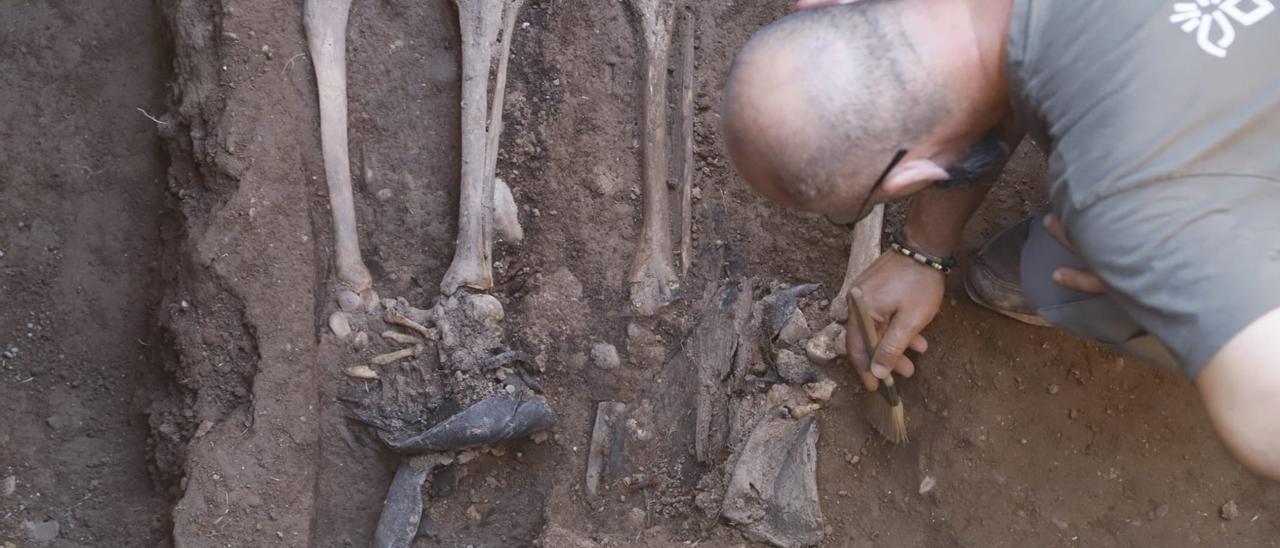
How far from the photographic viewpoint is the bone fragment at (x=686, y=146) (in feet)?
9.00

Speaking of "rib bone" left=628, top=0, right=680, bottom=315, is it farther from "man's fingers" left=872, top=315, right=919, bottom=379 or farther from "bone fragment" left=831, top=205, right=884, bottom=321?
"man's fingers" left=872, top=315, right=919, bottom=379

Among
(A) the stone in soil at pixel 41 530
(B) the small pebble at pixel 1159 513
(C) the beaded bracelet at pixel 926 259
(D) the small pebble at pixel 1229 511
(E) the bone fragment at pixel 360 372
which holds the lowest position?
(D) the small pebble at pixel 1229 511

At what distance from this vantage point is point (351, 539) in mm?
2449

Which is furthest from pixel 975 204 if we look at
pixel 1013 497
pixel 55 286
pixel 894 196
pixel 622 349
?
pixel 55 286

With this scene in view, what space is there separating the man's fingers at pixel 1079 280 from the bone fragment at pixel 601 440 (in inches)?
44.7

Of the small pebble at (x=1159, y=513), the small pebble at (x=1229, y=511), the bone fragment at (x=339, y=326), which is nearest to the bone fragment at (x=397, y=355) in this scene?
the bone fragment at (x=339, y=326)

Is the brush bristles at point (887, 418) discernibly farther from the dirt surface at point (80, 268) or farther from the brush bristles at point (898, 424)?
the dirt surface at point (80, 268)

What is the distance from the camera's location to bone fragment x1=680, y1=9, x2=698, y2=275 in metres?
2.74

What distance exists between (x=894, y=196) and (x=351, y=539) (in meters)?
1.59

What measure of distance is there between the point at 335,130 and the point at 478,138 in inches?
15.0

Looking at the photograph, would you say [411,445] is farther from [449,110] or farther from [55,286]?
[55,286]

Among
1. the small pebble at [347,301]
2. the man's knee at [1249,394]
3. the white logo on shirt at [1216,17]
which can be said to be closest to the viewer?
the man's knee at [1249,394]

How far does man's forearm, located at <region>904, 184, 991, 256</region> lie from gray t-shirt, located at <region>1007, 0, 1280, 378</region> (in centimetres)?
60

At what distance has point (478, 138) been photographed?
8.77 ft
